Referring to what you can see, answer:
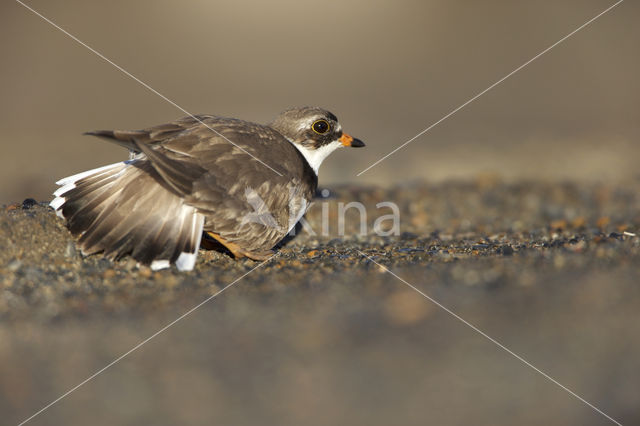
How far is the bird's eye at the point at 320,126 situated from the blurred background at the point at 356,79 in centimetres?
237

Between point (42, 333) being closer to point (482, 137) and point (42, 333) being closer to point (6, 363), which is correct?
point (6, 363)

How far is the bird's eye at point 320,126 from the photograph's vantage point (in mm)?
6262

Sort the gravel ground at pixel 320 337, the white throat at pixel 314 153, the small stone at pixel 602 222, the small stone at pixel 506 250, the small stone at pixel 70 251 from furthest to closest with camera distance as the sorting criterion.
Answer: the small stone at pixel 602 222 → the white throat at pixel 314 153 → the small stone at pixel 506 250 → the small stone at pixel 70 251 → the gravel ground at pixel 320 337

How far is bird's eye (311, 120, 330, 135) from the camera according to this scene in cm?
626

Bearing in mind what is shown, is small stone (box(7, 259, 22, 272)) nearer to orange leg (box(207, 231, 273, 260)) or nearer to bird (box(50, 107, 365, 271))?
bird (box(50, 107, 365, 271))

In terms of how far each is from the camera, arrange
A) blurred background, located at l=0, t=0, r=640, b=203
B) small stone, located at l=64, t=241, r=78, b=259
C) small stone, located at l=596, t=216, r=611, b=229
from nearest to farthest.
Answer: small stone, located at l=64, t=241, r=78, b=259, small stone, located at l=596, t=216, r=611, b=229, blurred background, located at l=0, t=0, r=640, b=203

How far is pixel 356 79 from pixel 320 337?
35.1ft

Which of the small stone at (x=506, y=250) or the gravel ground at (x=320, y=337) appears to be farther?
the small stone at (x=506, y=250)

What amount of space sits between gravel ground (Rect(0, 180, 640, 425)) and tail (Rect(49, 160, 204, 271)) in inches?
6.6

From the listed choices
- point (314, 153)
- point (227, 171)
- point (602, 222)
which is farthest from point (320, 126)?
point (602, 222)

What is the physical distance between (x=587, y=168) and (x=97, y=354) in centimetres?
764

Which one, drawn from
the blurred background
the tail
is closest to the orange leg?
the tail

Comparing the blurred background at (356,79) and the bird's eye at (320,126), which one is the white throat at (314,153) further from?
the blurred background at (356,79)

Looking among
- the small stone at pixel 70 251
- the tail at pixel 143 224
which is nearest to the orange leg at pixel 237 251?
the tail at pixel 143 224
